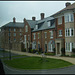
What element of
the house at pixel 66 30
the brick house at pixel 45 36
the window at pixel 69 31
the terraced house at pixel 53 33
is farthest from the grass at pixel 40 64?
the brick house at pixel 45 36

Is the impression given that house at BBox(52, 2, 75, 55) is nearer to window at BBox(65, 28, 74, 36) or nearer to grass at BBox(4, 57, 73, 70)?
window at BBox(65, 28, 74, 36)

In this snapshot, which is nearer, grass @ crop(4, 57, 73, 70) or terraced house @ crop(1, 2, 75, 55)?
grass @ crop(4, 57, 73, 70)

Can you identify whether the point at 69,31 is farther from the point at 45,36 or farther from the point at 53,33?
the point at 45,36

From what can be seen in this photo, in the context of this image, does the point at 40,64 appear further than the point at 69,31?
No

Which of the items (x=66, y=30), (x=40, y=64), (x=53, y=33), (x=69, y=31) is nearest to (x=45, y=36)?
(x=53, y=33)

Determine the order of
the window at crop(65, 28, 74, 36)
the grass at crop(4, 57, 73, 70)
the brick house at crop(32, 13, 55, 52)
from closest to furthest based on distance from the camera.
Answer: the grass at crop(4, 57, 73, 70) → the window at crop(65, 28, 74, 36) → the brick house at crop(32, 13, 55, 52)

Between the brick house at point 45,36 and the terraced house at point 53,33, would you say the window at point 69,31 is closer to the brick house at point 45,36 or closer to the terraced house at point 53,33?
the terraced house at point 53,33

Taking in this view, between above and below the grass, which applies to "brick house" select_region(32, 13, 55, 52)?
above

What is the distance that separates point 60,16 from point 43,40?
10.3m

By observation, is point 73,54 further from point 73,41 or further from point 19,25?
point 19,25

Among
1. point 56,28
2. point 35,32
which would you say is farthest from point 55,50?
point 35,32

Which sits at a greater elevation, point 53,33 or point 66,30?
point 66,30

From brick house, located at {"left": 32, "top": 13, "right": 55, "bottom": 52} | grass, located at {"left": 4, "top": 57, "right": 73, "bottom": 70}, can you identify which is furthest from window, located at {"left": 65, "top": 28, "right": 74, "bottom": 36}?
grass, located at {"left": 4, "top": 57, "right": 73, "bottom": 70}

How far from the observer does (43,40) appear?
37.7m
